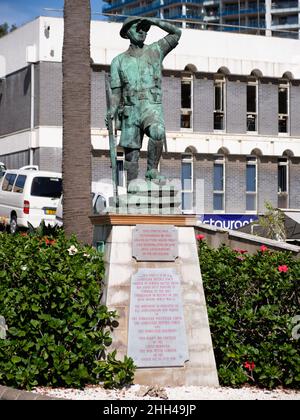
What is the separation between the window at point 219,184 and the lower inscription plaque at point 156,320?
24.6 meters

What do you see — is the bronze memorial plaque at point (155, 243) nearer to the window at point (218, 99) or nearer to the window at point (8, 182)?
the window at point (8, 182)

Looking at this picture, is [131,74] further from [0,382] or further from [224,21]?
[224,21]

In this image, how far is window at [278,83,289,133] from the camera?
123 ft

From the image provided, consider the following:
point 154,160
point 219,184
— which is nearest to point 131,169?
point 154,160

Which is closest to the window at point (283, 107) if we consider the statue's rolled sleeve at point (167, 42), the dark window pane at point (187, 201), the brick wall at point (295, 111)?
the brick wall at point (295, 111)

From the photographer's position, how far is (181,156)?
35188 mm

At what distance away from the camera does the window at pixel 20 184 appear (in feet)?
86.1

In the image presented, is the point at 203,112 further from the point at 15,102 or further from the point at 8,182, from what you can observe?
the point at 8,182

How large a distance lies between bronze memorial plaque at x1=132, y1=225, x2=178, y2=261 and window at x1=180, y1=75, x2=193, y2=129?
2444 centimetres

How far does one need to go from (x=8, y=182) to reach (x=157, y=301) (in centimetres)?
1688

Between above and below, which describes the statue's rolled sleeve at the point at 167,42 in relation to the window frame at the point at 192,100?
below

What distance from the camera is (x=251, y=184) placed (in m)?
36.7

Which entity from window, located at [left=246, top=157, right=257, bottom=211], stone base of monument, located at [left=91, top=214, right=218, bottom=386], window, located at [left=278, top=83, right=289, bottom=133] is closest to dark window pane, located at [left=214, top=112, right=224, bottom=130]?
window, located at [left=246, top=157, right=257, bottom=211]
